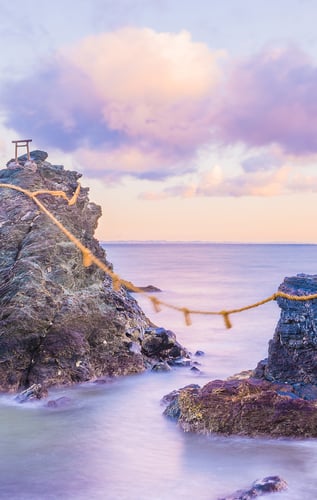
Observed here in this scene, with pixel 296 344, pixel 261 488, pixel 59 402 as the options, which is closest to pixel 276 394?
pixel 296 344

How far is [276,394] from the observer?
10.1 m

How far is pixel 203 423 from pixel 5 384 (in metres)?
5.00

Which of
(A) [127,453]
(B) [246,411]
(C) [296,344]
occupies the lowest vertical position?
(A) [127,453]

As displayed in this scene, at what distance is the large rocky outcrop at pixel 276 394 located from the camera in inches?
385

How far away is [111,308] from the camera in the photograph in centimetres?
1498

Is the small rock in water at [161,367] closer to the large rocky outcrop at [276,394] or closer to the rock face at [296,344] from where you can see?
the large rocky outcrop at [276,394]

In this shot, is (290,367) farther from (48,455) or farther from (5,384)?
(5,384)

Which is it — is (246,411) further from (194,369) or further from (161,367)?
(194,369)

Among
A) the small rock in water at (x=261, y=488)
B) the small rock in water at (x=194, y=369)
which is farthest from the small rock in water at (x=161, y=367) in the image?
the small rock in water at (x=261, y=488)

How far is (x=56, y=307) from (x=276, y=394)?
237 inches

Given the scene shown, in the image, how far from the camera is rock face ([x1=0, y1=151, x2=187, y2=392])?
13.1m

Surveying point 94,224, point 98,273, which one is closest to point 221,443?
point 98,273

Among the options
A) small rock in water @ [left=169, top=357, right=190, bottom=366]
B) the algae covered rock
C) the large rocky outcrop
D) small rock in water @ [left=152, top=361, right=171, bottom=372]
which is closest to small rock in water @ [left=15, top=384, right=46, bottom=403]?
the large rocky outcrop

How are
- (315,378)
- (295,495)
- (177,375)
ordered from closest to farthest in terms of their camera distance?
(295,495), (315,378), (177,375)
